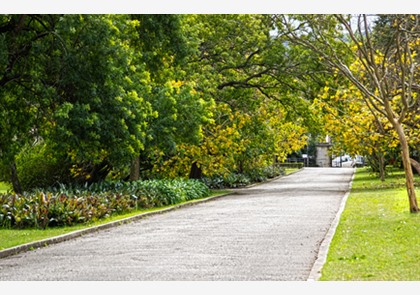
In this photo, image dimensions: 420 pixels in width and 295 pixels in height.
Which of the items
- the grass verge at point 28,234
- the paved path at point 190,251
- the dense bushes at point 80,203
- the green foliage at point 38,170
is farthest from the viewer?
the green foliage at point 38,170

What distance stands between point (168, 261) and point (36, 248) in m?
3.46

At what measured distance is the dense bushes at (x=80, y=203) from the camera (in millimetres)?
16875

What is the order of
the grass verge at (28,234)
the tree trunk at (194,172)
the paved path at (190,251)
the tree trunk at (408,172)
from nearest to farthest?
the paved path at (190,251), the grass verge at (28,234), the tree trunk at (408,172), the tree trunk at (194,172)

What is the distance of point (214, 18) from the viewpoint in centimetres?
3123

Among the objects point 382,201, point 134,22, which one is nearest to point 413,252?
point 134,22

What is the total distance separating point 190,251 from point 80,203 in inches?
258

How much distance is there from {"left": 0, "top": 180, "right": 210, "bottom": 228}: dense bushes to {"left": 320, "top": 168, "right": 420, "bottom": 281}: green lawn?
5.89 m

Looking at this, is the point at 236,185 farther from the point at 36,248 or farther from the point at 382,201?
the point at 36,248

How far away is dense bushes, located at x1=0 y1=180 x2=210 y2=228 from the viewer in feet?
55.4

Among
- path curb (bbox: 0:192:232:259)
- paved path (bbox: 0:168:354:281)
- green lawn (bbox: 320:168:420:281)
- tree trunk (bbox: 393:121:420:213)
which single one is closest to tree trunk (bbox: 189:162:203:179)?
path curb (bbox: 0:192:232:259)

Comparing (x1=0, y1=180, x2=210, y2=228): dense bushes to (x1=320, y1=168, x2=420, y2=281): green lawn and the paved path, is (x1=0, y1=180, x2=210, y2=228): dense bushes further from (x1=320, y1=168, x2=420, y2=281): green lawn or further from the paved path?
(x1=320, y1=168, x2=420, y2=281): green lawn

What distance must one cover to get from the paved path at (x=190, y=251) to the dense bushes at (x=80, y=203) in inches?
43.9

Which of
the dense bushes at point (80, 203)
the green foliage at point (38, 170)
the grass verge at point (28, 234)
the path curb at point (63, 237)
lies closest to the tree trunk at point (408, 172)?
the path curb at point (63, 237)

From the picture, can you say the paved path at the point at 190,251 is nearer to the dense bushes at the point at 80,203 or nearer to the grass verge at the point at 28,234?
the grass verge at the point at 28,234
